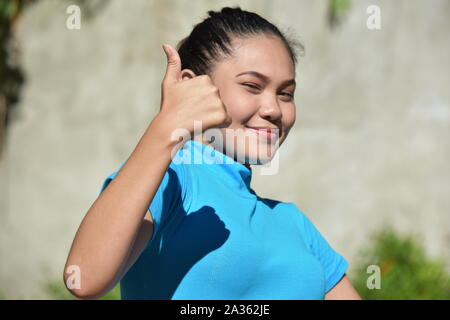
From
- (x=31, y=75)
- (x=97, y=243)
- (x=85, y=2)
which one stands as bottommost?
(x=97, y=243)

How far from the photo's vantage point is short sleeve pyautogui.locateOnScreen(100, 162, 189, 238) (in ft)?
4.56

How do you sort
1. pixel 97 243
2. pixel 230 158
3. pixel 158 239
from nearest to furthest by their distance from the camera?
pixel 97 243 → pixel 158 239 → pixel 230 158

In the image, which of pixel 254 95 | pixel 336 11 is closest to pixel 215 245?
pixel 254 95

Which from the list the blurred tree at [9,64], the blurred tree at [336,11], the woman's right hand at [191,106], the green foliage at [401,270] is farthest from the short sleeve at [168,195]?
the blurred tree at [9,64]

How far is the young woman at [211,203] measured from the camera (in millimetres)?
1268

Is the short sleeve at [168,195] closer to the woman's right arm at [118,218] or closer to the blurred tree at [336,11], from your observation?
the woman's right arm at [118,218]

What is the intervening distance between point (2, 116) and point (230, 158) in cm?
403

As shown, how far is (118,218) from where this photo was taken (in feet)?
4.10

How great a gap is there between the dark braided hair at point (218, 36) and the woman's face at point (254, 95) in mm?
33

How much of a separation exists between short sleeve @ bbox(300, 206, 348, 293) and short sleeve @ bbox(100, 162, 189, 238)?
486 mm

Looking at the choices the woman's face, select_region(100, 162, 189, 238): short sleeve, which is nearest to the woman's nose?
the woman's face
